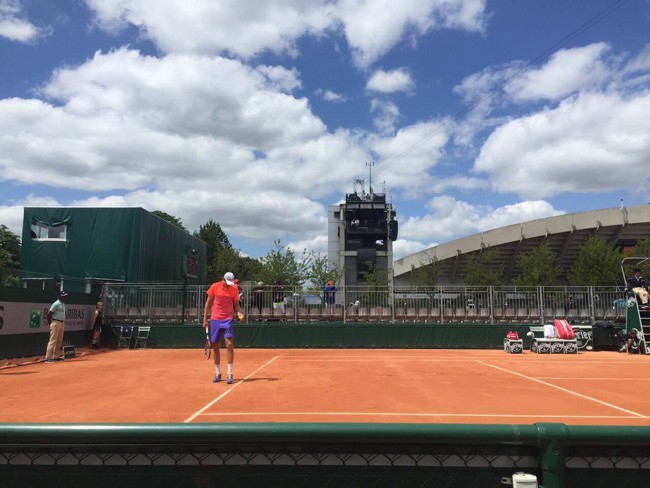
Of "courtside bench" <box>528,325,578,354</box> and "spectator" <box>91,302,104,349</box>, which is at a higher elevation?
"spectator" <box>91,302,104,349</box>

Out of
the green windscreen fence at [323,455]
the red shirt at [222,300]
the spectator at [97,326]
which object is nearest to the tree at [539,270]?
the spectator at [97,326]

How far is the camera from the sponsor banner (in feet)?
50.0

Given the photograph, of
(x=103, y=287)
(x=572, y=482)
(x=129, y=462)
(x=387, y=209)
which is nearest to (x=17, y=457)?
(x=129, y=462)

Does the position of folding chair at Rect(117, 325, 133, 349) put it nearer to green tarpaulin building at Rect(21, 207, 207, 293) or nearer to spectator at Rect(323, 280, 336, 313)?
green tarpaulin building at Rect(21, 207, 207, 293)

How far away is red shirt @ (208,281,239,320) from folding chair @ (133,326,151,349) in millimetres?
12697

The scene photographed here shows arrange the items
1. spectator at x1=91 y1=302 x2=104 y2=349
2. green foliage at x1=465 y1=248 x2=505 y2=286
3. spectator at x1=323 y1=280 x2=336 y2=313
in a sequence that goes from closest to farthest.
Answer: spectator at x1=91 y1=302 x2=104 y2=349 < spectator at x1=323 y1=280 x2=336 y2=313 < green foliage at x1=465 y1=248 x2=505 y2=286

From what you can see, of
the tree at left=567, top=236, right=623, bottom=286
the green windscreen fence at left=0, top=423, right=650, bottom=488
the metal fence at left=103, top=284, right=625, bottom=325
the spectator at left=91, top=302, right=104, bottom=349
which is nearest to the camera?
the green windscreen fence at left=0, top=423, right=650, bottom=488

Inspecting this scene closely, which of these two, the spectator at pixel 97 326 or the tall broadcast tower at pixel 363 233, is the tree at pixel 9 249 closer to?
the tall broadcast tower at pixel 363 233

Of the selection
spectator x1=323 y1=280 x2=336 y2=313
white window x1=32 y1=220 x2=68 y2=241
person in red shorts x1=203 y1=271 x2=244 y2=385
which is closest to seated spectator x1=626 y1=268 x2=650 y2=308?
spectator x1=323 y1=280 x2=336 y2=313

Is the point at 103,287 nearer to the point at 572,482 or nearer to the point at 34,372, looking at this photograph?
the point at 34,372

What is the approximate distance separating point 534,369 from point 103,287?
61.3 feet

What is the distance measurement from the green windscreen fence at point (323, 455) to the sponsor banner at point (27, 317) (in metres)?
15.3

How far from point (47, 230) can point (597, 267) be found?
1566 inches

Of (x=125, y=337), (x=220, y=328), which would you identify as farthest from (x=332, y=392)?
(x=125, y=337)
